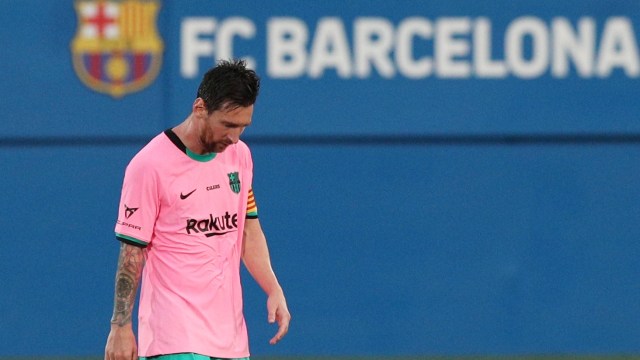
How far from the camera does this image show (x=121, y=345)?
4578 mm

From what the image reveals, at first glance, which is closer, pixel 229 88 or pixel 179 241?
pixel 229 88

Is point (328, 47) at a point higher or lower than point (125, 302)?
higher

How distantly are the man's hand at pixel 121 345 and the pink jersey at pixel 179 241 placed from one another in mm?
107

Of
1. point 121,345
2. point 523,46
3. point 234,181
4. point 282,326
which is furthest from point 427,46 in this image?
point 121,345

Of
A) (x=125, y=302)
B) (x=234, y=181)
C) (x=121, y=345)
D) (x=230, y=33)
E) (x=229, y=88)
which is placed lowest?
(x=121, y=345)

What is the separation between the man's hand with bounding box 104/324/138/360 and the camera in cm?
456

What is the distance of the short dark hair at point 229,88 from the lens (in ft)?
14.8

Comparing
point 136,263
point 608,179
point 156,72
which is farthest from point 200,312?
point 608,179

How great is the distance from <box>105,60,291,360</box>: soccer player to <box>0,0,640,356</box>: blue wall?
3.28 m

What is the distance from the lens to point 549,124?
26.7 feet

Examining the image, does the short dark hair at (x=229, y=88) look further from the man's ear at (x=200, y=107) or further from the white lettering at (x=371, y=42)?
the white lettering at (x=371, y=42)

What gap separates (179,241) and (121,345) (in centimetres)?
39

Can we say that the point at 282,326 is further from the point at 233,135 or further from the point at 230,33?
the point at 230,33

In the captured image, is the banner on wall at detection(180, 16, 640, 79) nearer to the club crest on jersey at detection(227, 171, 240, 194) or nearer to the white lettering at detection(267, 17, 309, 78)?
the white lettering at detection(267, 17, 309, 78)
